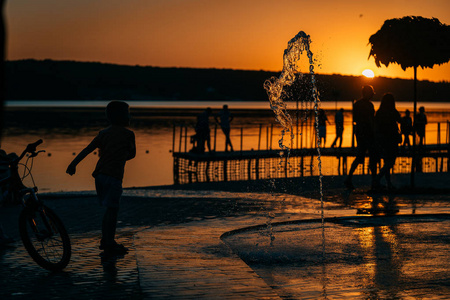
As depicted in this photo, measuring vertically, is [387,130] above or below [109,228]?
above

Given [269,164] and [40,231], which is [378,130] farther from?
[269,164]

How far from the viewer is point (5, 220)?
10227 mm

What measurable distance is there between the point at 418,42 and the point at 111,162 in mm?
7979

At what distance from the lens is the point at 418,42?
42.7 ft

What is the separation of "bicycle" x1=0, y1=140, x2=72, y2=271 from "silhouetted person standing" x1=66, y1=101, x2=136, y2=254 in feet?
1.73

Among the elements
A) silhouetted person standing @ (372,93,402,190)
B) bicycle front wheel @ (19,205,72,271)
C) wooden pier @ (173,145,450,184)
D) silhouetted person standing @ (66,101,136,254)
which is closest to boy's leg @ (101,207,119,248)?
silhouetted person standing @ (66,101,136,254)

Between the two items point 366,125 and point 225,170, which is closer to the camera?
point 366,125

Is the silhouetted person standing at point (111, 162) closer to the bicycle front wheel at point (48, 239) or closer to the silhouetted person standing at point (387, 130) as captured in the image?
the bicycle front wheel at point (48, 239)

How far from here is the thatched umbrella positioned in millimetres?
13023

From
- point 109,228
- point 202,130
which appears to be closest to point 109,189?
point 109,228

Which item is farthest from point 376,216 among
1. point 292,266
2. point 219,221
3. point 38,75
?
point 38,75

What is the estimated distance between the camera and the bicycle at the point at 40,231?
641 centimetres

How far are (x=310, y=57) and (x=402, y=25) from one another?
399 cm

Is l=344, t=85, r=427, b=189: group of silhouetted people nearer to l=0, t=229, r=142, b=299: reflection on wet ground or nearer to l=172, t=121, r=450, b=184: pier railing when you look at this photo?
l=0, t=229, r=142, b=299: reflection on wet ground
